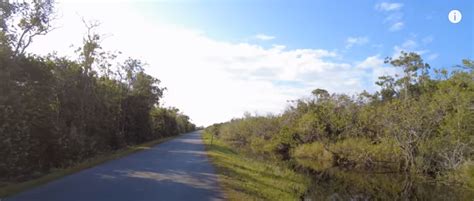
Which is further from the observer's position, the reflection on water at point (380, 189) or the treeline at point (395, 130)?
the treeline at point (395, 130)

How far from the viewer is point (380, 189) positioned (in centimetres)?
2136

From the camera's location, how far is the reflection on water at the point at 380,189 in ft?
61.2

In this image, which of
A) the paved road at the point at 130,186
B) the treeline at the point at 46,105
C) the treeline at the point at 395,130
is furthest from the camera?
the treeline at the point at 395,130

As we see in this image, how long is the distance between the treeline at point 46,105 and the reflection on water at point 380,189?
12.1 meters

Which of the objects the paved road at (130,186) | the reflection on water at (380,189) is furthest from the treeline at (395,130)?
the paved road at (130,186)

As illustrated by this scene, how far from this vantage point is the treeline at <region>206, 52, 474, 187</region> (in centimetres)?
2481

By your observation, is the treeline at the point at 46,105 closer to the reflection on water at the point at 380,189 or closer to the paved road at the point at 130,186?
the paved road at the point at 130,186

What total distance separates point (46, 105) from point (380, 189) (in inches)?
697

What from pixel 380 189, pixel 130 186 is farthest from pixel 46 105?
pixel 380 189

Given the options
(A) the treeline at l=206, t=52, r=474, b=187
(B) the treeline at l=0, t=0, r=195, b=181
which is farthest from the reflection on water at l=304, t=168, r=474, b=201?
(B) the treeline at l=0, t=0, r=195, b=181

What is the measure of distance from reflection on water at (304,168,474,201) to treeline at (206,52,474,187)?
67.3 inches

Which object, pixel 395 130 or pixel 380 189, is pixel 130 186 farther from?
pixel 395 130

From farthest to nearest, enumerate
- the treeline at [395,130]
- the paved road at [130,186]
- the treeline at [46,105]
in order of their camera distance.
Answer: the treeline at [395,130] → the treeline at [46,105] → the paved road at [130,186]

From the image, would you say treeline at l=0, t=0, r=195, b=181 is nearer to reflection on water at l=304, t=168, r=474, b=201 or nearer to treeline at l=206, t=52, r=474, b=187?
reflection on water at l=304, t=168, r=474, b=201
